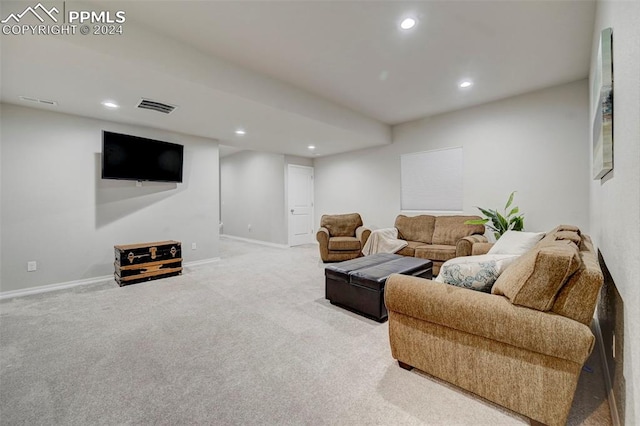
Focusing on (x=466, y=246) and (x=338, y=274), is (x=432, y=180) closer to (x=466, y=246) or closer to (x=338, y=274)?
(x=466, y=246)

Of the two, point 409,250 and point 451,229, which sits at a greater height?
point 451,229

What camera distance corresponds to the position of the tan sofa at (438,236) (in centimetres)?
388

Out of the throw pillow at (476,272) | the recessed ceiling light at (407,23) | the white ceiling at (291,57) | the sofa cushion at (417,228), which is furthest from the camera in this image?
the sofa cushion at (417,228)

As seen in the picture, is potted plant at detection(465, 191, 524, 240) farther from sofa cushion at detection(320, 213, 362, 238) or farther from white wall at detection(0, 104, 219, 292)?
white wall at detection(0, 104, 219, 292)

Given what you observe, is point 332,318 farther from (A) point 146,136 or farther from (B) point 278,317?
(A) point 146,136

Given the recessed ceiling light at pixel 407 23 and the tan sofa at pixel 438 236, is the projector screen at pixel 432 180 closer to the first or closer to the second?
the tan sofa at pixel 438 236

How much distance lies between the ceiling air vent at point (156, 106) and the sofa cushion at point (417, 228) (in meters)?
4.00

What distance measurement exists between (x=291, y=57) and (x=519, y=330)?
3058 mm

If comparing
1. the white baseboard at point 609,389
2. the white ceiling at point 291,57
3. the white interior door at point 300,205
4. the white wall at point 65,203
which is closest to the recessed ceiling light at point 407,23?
the white ceiling at point 291,57

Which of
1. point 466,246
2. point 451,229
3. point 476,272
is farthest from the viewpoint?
point 451,229

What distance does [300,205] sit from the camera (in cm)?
719

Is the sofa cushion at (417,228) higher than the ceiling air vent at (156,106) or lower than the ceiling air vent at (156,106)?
lower

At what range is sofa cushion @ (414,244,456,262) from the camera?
3.91m

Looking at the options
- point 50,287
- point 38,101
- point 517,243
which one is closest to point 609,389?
point 517,243
